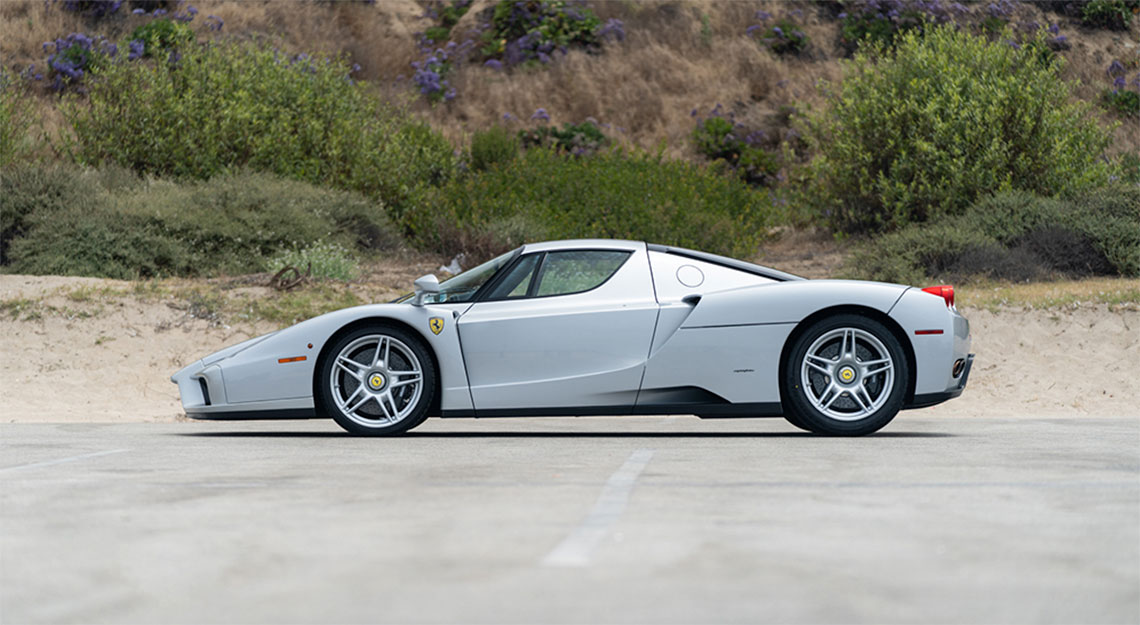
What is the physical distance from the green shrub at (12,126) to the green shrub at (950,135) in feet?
46.6

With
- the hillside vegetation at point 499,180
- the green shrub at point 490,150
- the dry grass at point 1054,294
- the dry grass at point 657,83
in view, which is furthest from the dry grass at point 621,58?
the dry grass at point 1054,294

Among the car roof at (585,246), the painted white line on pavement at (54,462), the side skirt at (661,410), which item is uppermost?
the car roof at (585,246)

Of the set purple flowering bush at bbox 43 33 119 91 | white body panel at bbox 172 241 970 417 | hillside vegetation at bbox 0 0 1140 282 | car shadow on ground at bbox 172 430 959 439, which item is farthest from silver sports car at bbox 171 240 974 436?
purple flowering bush at bbox 43 33 119 91

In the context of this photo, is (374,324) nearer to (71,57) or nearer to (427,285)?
(427,285)

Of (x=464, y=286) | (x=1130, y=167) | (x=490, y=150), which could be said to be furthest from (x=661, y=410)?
(x=490, y=150)

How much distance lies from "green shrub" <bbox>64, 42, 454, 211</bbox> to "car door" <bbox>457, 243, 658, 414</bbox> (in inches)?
572

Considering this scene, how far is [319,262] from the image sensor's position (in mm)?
18250

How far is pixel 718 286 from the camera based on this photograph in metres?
8.99

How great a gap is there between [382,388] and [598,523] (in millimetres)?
4007

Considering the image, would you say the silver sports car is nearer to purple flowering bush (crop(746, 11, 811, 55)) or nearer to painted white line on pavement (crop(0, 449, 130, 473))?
painted white line on pavement (crop(0, 449, 130, 473))

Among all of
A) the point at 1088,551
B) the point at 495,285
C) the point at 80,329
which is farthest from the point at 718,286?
the point at 80,329

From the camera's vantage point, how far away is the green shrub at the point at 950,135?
72.2 feet

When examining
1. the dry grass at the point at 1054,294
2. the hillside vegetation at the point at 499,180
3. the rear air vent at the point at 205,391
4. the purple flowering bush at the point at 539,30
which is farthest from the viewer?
the purple flowering bush at the point at 539,30

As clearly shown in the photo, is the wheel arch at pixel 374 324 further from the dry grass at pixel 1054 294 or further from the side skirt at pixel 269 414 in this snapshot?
the dry grass at pixel 1054 294
